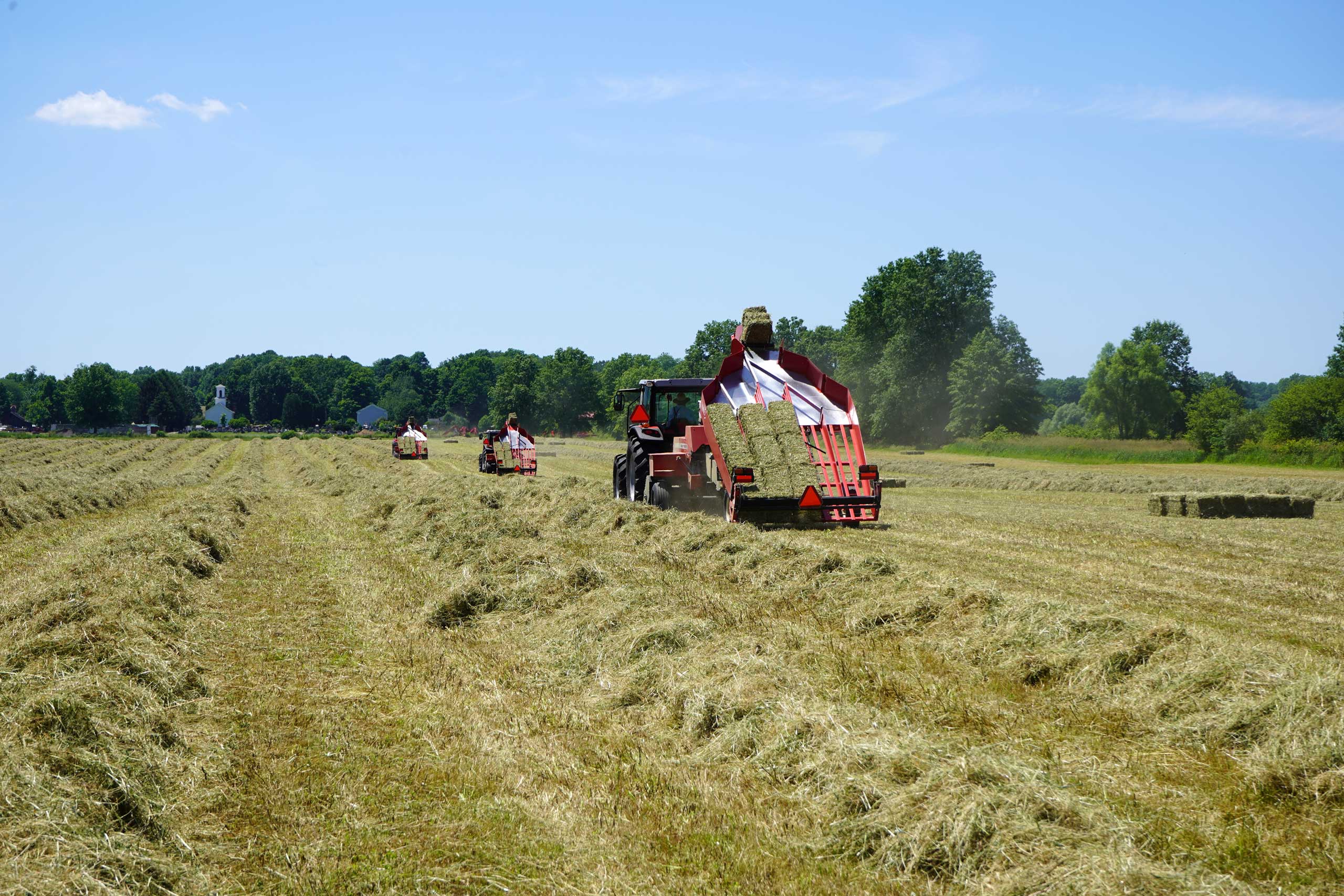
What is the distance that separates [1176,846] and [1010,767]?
656 mm

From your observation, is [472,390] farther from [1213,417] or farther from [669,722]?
[669,722]

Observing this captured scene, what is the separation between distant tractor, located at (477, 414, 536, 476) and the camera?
26.6 m

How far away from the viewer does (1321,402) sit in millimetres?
39156

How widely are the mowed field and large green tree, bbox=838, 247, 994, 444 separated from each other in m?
56.2

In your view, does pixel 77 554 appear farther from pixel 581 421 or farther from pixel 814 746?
pixel 581 421

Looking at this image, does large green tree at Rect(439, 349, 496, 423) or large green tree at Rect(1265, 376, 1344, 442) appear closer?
large green tree at Rect(1265, 376, 1344, 442)

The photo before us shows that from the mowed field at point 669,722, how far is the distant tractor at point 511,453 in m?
15.6

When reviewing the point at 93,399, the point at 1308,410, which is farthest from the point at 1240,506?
the point at 93,399

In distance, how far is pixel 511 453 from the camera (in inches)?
1058

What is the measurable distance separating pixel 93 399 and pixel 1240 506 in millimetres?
116131

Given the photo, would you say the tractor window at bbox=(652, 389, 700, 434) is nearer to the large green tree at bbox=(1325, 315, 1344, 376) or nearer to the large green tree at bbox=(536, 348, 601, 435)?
the large green tree at bbox=(1325, 315, 1344, 376)

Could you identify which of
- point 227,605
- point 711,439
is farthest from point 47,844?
point 711,439

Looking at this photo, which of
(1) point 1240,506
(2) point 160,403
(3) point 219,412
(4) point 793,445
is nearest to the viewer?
(4) point 793,445

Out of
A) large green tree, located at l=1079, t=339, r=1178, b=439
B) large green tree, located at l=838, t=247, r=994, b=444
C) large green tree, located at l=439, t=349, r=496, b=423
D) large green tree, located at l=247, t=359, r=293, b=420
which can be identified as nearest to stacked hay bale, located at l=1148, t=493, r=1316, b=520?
large green tree, located at l=838, t=247, r=994, b=444
